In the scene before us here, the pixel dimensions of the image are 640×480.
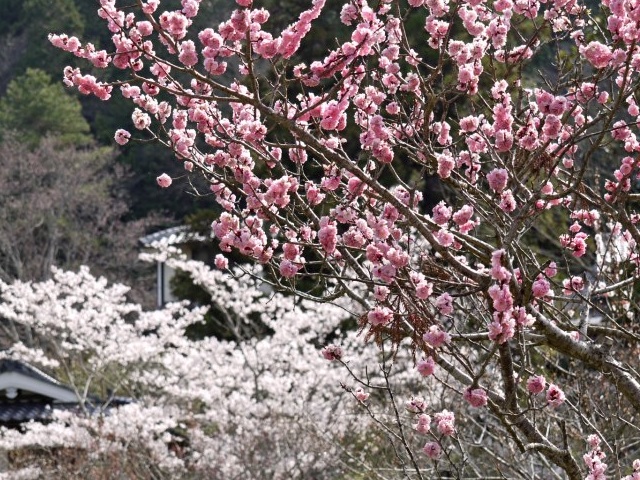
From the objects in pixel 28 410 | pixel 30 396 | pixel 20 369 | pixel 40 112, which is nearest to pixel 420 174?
pixel 20 369

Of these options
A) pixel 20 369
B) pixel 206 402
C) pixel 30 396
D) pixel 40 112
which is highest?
pixel 40 112

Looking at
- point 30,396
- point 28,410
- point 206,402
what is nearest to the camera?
point 206,402

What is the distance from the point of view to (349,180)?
11.2 feet

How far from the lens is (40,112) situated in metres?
26.7

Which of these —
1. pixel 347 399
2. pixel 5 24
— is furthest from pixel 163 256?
pixel 5 24

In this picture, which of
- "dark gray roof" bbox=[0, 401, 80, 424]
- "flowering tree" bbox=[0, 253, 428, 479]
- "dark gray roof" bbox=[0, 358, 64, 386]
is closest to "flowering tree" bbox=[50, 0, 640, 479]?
"flowering tree" bbox=[0, 253, 428, 479]

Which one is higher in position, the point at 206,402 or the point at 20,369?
the point at 206,402

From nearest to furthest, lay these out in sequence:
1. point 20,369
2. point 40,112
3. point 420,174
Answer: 1. point 420,174
2. point 20,369
3. point 40,112

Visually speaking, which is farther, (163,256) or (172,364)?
(163,256)

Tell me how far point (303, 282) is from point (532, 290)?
1138 centimetres

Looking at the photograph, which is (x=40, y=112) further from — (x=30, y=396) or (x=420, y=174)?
(x=420, y=174)

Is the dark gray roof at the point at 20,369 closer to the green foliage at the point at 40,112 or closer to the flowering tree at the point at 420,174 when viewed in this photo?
the flowering tree at the point at 420,174

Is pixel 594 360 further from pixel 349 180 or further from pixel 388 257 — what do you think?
pixel 349 180

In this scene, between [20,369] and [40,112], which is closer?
[20,369]
